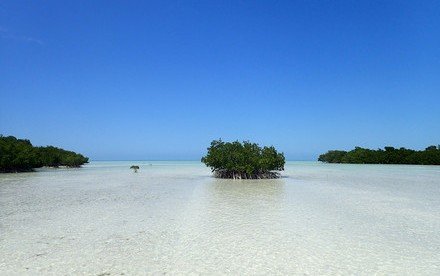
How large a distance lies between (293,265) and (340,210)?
21.1ft

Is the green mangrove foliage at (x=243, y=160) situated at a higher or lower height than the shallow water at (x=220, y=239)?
higher

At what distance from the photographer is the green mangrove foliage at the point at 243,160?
2728 centimetres

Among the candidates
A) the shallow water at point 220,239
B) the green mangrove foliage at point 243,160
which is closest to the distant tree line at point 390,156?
the green mangrove foliage at point 243,160

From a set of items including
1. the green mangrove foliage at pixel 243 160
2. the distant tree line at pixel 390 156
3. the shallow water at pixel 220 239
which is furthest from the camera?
the distant tree line at pixel 390 156

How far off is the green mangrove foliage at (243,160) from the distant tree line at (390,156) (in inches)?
1955

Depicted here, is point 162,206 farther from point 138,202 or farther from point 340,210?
point 340,210

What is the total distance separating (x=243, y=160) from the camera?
27.3 metres

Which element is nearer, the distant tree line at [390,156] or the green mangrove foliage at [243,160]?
the green mangrove foliage at [243,160]

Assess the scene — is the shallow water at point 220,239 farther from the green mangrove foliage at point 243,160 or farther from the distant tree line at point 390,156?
the distant tree line at point 390,156

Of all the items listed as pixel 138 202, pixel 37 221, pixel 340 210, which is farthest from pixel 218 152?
pixel 37 221

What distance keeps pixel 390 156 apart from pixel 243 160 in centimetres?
6022

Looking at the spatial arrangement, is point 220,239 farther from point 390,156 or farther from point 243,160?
point 390,156

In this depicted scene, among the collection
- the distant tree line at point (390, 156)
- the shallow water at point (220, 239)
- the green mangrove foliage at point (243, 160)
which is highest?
the distant tree line at point (390, 156)

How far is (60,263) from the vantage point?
578cm
